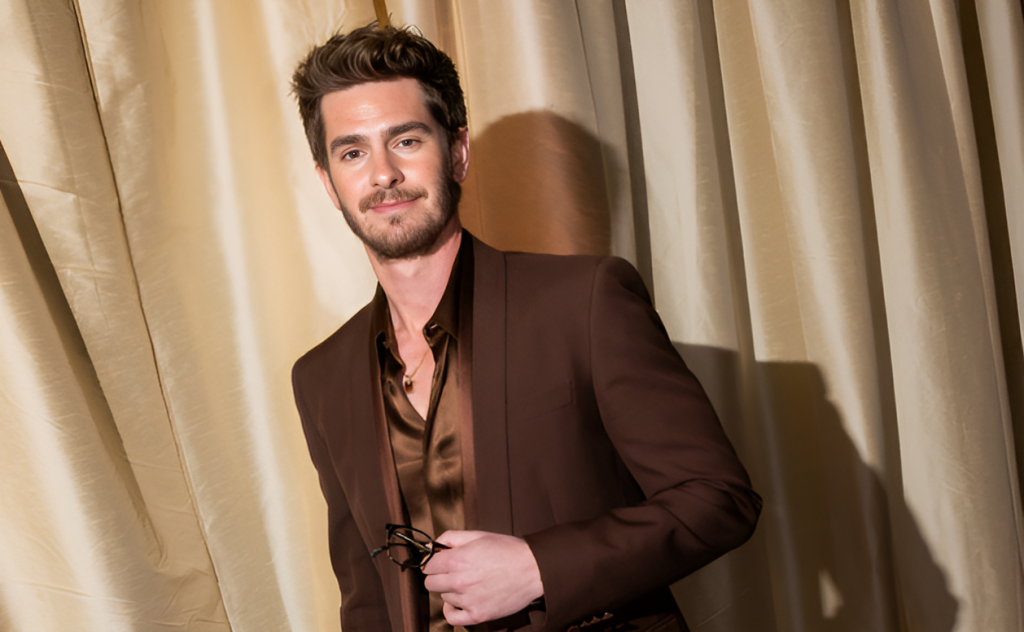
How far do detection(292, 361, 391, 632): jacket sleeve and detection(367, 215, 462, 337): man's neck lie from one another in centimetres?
25

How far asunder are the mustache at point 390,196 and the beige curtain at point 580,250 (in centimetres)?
42

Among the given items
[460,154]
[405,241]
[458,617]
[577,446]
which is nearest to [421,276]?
[405,241]

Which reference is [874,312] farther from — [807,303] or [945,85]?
[945,85]

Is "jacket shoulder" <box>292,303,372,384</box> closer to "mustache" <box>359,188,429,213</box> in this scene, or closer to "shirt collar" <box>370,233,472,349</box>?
"shirt collar" <box>370,233,472,349</box>

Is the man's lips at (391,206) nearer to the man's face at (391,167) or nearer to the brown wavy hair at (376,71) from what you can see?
the man's face at (391,167)

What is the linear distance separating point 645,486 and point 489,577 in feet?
0.67

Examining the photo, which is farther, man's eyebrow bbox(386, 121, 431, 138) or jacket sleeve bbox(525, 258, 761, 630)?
man's eyebrow bbox(386, 121, 431, 138)

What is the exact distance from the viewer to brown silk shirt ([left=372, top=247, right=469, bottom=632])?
3.26 feet

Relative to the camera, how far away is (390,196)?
989mm

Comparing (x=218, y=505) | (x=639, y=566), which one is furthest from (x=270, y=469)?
(x=639, y=566)

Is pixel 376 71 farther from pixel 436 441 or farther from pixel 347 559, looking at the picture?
pixel 347 559

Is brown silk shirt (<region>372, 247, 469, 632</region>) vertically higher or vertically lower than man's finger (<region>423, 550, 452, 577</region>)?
higher

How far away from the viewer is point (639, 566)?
84cm

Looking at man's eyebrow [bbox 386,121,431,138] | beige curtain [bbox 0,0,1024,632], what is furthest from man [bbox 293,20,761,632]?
beige curtain [bbox 0,0,1024,632]
